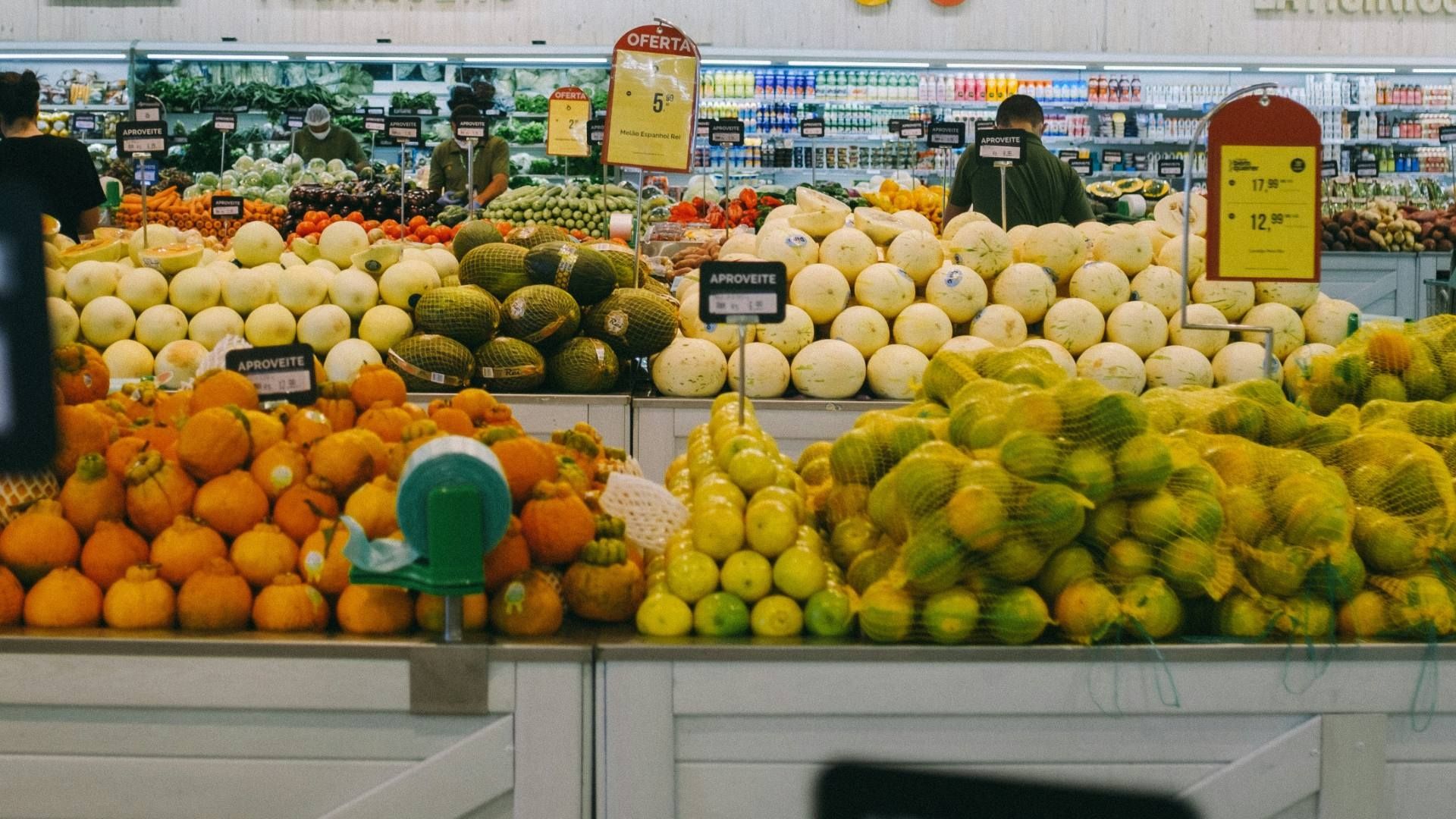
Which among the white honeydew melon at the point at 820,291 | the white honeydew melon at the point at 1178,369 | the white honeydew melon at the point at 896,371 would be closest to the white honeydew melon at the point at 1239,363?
the white honeydew melon at the point at 1178,369

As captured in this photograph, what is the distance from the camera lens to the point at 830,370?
11.9 ft

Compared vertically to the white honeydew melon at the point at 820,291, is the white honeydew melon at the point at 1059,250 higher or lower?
higher

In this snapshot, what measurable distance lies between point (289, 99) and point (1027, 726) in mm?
9992

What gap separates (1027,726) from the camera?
5.39 ft

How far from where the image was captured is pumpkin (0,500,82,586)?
1.73 meters

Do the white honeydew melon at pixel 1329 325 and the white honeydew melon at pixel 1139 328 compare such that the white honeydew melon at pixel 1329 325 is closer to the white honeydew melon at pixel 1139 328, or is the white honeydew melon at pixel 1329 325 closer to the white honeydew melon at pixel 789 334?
the white honeydew melon at pixel 1139 328

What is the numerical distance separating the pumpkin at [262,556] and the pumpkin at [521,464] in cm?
32

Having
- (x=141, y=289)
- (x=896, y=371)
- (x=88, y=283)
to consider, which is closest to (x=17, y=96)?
(x=88, y=283)

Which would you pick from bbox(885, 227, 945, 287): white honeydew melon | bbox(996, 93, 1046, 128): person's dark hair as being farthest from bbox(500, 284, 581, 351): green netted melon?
bbox(996, 93, 1046, 128): person's dark hair

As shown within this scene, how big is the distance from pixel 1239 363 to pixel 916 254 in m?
1.02

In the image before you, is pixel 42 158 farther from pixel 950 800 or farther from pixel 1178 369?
pixel 950 800

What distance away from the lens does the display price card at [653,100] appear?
3711mm

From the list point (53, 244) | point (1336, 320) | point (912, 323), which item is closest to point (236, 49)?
point (53, 244)

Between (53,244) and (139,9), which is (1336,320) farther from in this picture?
(139,9)
